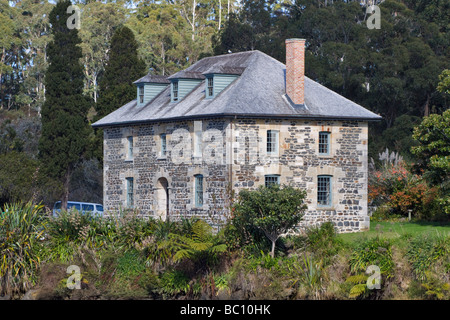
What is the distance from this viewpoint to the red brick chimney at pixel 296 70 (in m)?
39.2

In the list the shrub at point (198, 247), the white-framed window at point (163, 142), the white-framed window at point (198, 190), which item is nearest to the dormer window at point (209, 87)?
the white-framed window at point (163, 142)

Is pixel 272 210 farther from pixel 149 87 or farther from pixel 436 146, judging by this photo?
pixel 149 87

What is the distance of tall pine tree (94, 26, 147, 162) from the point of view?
5297 cm

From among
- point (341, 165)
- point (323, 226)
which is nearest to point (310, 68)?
point (341, 165)

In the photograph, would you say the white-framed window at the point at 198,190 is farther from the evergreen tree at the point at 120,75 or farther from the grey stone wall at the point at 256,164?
the evergreen tree at the point at 120,75

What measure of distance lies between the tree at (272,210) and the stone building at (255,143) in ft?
12.1

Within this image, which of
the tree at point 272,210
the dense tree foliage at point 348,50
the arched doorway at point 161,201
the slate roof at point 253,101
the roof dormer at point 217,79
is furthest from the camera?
the dense tree foliage at point 348,50

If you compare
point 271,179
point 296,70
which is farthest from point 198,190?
point 296,70

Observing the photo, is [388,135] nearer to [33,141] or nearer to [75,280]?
[33,141]

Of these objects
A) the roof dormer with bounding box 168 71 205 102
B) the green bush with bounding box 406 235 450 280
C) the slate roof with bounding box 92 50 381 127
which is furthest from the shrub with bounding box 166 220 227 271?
the roof dormer with bounding box 168 71 205 102

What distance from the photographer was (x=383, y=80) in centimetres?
5653

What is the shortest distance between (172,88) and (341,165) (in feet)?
30.4

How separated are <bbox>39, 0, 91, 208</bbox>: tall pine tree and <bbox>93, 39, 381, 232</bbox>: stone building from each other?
11.0 metres

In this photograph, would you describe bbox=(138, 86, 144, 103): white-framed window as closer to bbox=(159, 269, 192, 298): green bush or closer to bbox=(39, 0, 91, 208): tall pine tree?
bbox=(39, 0, 91, 208): tall pine tree
